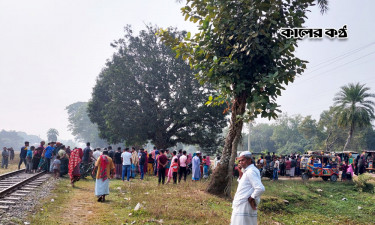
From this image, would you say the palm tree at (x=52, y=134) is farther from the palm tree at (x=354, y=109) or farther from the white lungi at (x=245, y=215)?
the white lungi at (x=245, y=215)

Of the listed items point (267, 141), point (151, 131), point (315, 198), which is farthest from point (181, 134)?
point (267, 141)

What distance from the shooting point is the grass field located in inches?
292

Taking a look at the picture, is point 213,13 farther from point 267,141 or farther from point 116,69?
point 267,141

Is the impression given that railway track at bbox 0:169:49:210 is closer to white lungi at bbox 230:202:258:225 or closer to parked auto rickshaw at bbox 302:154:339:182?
white lungi at bbox 230:202:258:225

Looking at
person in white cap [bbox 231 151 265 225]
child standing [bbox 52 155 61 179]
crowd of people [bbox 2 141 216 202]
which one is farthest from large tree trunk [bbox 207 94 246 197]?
child standing [bbox 52 155 61 179]

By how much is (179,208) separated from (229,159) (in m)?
3.62

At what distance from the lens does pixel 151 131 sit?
26156mm

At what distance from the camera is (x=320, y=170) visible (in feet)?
68.2

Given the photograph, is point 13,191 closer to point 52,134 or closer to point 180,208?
point 180,208

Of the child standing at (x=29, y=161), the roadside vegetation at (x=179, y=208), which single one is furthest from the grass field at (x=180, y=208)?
the child standing at (x=29, y=161)

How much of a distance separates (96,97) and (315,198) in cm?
2232

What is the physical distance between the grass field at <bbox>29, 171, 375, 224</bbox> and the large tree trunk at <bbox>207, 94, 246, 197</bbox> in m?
0.62

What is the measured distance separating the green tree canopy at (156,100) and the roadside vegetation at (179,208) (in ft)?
38.5

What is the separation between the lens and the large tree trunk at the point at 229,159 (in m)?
11.0
